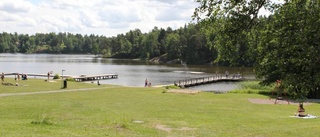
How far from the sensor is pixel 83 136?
1487 centimetres

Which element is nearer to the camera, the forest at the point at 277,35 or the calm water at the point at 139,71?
the forest at the point at 277,35

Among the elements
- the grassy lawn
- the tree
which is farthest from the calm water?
the tree

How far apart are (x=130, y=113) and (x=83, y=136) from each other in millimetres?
8948

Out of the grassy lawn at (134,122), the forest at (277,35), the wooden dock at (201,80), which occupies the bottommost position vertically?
the wooden dock at (201,80)

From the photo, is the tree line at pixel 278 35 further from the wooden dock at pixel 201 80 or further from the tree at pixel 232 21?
the wooden dock at pixel 201 80

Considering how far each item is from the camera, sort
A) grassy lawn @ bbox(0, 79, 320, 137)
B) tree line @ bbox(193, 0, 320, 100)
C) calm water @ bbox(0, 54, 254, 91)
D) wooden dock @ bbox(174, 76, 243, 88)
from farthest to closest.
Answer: calm water @ bbox(0, 54, 254, 91)
wooden dock @ bbox(174, 76, 243, 88)
grassy lawn @ bbox(0, 79, 320, 137)
tree line @ bbox(193, 0, 320, 100)

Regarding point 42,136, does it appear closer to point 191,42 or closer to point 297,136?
point 297,136

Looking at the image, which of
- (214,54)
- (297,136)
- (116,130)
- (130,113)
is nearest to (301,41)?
(297,136)

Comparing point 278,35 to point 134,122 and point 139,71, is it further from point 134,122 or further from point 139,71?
point 139,71

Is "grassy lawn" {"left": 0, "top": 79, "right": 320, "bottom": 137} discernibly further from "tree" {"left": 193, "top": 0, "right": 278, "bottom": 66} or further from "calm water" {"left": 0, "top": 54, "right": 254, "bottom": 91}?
"calm water" {"left": 0, "top": 54, "right": 254, "bottom": 91}

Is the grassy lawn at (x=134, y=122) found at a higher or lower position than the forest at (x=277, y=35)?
lower

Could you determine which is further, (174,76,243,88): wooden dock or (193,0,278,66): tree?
(174,76,243,88): wooden dock

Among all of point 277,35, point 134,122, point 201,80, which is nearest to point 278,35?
point 277,35

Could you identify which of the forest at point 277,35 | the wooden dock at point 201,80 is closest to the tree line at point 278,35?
the forest at point 277,35
